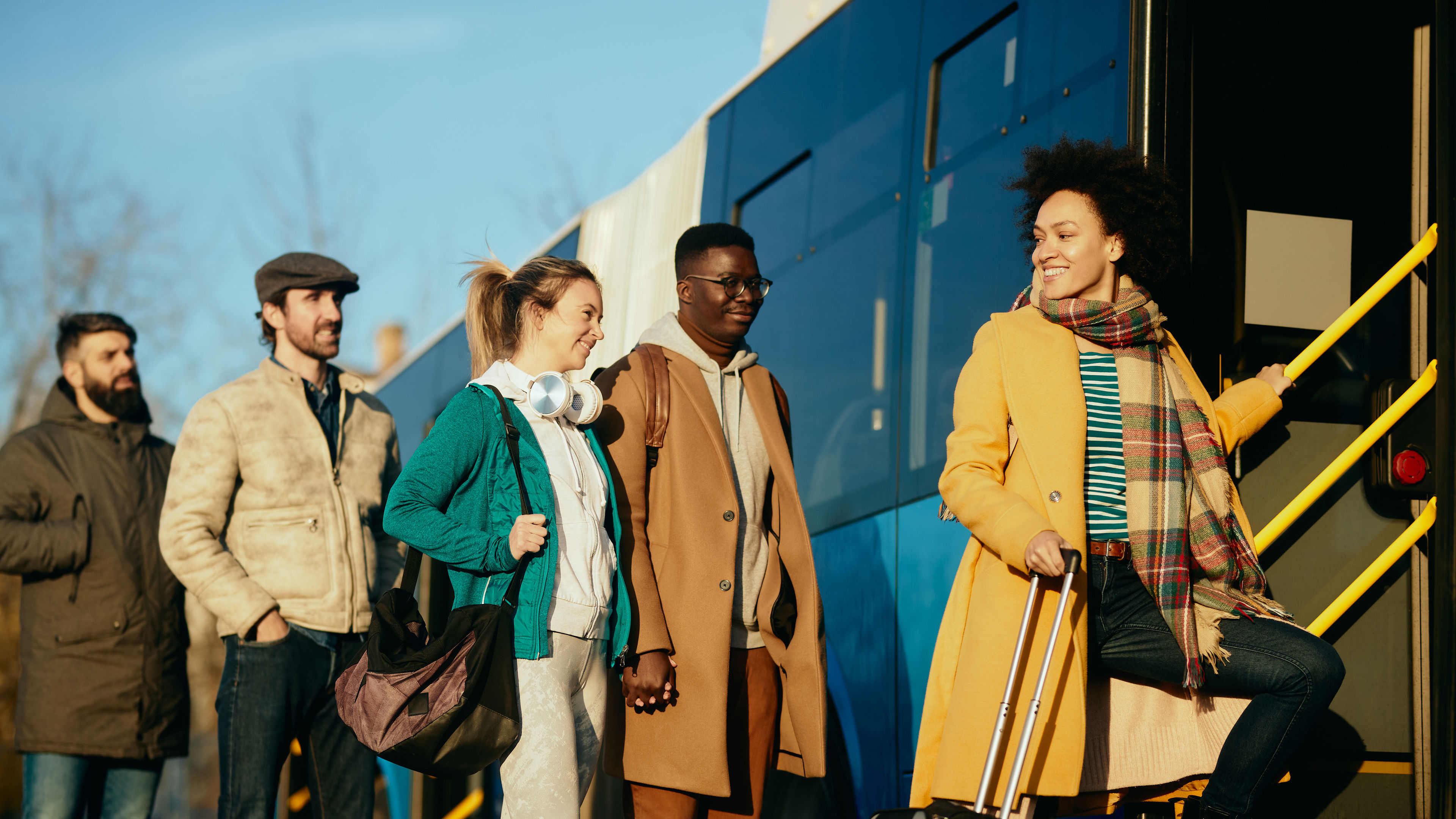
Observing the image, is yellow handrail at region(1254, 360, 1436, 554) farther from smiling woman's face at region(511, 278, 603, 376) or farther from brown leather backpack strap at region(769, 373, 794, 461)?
smiling woman's face at region(511, 278, 603, 376)

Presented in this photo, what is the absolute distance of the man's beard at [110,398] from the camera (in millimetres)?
4824

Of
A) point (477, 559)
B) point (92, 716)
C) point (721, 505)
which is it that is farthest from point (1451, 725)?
point (92, 716)

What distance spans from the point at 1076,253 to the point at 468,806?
6030 mm

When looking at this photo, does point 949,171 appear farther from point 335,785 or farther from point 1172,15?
point 335,785

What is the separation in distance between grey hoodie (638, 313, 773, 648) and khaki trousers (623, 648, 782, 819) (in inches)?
2.2

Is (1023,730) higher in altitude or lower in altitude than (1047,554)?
lower

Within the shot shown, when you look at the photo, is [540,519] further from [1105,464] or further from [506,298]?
[1105,464]

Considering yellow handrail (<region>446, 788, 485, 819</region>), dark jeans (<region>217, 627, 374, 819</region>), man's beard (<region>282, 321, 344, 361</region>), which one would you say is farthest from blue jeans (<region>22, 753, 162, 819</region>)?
yellow handrail (<region>446, 788, 485, 819</region>)

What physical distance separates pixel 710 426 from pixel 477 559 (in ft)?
2.84

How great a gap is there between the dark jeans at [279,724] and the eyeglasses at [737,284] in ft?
4.80

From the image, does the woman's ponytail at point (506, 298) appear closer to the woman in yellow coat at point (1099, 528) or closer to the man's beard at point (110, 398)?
the woman in yellow coat at point (1099, 528)

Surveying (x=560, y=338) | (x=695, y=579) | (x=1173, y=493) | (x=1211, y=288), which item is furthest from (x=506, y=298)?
(x=1211, y=288)

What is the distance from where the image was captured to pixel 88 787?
454 centimetres

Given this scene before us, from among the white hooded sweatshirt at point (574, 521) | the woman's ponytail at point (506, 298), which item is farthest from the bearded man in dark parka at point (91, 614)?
the white hooded sweatshirt at point (574, 521)
